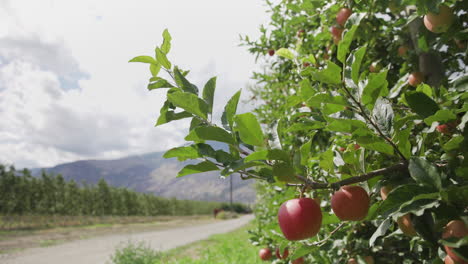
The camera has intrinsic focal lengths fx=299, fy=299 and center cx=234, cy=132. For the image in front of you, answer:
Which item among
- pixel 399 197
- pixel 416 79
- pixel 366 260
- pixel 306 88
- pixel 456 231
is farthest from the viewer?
pixel 416 79

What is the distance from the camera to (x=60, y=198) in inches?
1081

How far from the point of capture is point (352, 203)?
75 centimetres

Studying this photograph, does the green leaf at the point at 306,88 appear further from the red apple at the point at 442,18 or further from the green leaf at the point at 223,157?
the red apple at the point at 442,18

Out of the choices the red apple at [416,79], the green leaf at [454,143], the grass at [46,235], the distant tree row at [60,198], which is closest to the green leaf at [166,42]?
the green leaf at [454,143]

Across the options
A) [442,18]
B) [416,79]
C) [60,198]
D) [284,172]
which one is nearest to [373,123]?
[284,172]

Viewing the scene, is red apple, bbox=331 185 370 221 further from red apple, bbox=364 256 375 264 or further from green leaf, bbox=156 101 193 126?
red apple, bbox=364 256 375 264

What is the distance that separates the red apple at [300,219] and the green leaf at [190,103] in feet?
1.06

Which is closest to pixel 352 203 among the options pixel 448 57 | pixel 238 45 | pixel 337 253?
pixel 337 253

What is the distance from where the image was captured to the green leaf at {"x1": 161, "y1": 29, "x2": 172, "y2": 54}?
940 millimetres

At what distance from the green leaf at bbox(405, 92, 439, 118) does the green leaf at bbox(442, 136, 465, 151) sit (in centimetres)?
10

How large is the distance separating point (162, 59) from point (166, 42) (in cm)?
6

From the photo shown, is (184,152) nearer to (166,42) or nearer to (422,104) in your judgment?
(166,42)

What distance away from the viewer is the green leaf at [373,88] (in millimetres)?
730

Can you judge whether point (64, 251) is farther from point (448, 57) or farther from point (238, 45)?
point (448, 57)
